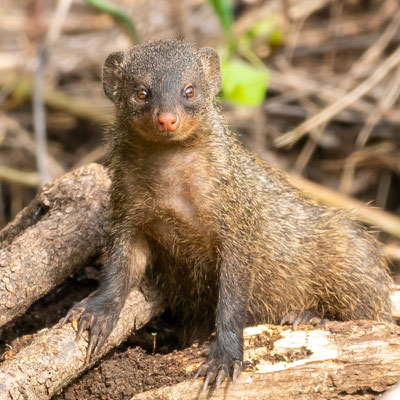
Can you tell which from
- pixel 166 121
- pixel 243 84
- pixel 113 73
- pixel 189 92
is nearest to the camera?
pixel 166 121

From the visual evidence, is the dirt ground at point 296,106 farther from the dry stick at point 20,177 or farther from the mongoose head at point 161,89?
the mongoose head at point 161,89

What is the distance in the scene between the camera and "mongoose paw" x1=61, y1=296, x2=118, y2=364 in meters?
3.66

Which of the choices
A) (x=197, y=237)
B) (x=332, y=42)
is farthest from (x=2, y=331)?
(x=332, y=42)

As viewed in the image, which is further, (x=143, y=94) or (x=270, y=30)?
(x=270, y=30)

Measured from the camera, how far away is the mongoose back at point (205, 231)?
3.78m

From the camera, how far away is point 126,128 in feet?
13.1

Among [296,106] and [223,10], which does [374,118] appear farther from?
[223,10]

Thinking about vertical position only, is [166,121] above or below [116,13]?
→ below

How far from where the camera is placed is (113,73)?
4.15 meters

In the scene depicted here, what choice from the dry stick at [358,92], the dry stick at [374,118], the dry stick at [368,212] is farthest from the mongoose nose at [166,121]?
the dry stick at [374,118]

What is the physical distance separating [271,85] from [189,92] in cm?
415

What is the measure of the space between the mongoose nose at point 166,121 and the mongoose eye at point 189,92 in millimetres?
319

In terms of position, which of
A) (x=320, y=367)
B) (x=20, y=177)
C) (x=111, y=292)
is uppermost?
(x=20, y=177)

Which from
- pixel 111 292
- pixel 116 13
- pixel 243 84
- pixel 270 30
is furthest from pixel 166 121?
pixel 270 30
